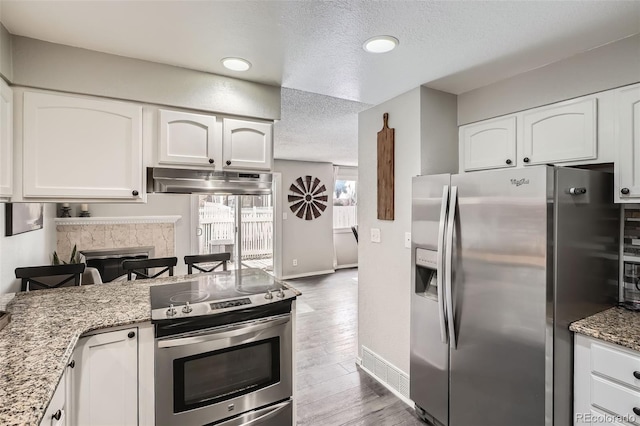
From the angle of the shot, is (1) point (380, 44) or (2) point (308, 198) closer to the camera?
(1) point (380, 44)

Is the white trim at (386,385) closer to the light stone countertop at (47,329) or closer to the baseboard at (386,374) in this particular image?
the baseboard at (386,374)

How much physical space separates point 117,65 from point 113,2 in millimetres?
590

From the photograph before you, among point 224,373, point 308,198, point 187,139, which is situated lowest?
point 224,373

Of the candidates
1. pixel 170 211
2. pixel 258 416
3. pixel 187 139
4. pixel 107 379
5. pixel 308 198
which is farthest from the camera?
pixel 308 198

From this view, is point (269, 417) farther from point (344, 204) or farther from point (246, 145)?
point (344, 204)

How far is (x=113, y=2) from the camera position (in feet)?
4.52

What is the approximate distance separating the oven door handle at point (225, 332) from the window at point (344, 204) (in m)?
5.31

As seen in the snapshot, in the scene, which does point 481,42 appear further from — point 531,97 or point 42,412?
point 42,412

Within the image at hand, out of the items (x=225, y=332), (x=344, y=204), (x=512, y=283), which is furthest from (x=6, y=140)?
(x=344, y=204)

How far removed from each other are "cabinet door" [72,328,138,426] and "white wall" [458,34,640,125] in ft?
8.77

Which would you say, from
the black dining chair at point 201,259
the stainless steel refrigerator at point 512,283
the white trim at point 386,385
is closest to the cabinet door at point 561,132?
the stainless steel refrigerator at point 512,283

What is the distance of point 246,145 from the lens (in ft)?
7.42

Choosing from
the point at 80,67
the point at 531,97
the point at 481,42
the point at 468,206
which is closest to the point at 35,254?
the point at 80,67

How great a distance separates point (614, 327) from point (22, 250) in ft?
13.1
